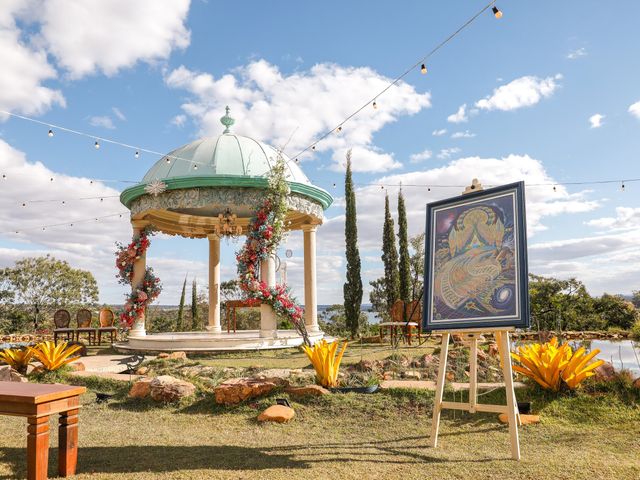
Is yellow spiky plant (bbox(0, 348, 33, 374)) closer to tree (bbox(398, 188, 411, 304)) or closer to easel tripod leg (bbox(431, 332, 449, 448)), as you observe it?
easel tripod leg (bbox(431, 332, 449, 448))

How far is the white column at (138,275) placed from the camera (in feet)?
39.2

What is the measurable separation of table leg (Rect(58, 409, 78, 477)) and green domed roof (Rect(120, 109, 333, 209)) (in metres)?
7.61

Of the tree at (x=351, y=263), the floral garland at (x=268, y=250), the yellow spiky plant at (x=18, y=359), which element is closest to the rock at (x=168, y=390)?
the yellow spiky plant at (x=18, y=359)

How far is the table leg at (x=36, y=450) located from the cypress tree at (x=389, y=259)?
1518 cm

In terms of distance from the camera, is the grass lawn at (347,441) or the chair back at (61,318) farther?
the chair back at (61,318)

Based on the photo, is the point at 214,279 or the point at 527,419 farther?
the point at 214,279

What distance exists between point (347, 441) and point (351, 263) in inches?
510

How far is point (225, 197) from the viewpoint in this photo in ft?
35.8

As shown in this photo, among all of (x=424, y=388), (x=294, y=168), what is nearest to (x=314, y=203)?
(x=294, y=168)

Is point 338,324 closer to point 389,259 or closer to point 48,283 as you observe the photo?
point 389,259

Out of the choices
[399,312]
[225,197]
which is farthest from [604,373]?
[225,197]

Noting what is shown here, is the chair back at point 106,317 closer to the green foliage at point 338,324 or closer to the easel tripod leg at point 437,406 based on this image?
the green foliage at point 338,324

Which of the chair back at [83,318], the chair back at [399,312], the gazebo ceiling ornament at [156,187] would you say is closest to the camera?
the gazebo ceiling ornament at [156,187]

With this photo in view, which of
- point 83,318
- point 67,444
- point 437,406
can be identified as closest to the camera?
point 67,444
